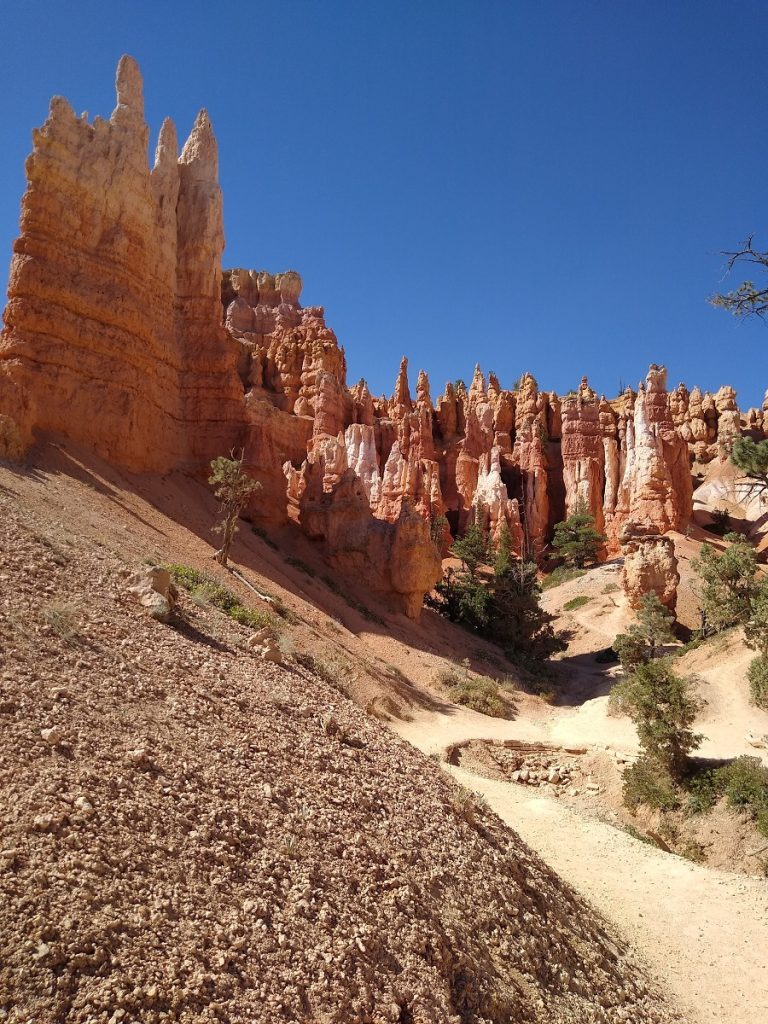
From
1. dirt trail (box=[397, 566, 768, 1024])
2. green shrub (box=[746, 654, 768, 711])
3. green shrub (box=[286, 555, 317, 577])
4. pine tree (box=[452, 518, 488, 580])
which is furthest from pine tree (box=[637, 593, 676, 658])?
green shrub (box=[286, 555, 317, 577])

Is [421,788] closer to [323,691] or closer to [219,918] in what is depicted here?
[323,691]

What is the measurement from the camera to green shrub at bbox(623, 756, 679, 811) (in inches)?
567

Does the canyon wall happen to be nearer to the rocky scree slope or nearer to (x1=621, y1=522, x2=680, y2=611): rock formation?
(x1=621, y1=522, x2=680, y2=611): rock formation

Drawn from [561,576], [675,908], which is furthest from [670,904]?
[561,576]

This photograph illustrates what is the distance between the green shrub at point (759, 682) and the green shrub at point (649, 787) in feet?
12.8

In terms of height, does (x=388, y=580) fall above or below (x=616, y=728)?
above

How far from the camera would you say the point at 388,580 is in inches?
1148

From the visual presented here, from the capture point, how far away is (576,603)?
4141 centimetres

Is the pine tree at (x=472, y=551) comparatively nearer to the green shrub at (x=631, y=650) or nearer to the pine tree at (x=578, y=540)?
the pine tree at (x=578, y=540)

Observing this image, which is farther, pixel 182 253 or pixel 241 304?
pixel 241 304

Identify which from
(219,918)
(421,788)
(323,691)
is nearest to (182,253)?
(323,691)

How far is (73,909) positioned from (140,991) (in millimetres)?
566

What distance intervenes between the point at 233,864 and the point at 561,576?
1855 inches

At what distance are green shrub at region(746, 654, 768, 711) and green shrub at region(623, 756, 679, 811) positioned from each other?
390 cm
